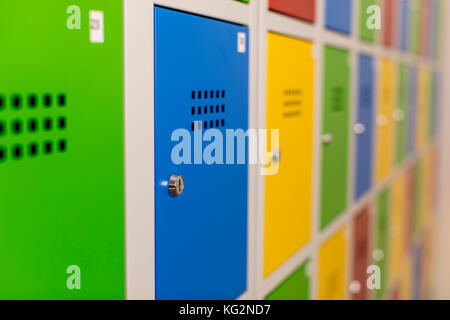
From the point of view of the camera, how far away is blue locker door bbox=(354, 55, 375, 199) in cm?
221

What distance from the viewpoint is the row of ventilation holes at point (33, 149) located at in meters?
0.69

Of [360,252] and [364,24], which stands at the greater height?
[364,24]

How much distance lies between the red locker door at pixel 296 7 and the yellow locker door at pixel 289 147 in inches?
2.6

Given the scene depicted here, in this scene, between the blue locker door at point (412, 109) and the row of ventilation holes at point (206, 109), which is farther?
the blue locker door at point (412, 109)

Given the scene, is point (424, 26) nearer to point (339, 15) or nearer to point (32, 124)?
point (339, 15)

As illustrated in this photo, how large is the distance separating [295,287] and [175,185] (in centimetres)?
82

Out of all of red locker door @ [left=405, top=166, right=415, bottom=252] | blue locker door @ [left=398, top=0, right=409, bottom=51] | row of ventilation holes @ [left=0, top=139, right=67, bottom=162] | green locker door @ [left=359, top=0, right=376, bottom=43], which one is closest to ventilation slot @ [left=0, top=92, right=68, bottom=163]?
row of ventilation holes @ [left=0, top=139, right=67, bottom=162]

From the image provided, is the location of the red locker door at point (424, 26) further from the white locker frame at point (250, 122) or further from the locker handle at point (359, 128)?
the locker handle at point (359, 128)

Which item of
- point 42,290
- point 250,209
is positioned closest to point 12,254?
point 42,290

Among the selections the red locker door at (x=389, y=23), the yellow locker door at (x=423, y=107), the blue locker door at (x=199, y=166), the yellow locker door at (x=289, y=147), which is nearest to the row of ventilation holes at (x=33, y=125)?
the blue locker door at (x=199, y=166)

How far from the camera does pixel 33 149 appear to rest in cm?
73

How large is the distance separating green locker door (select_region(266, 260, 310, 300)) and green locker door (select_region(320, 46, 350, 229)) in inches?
7.2

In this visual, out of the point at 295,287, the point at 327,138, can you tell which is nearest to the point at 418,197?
the point at 327,138

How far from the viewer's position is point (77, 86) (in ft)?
2.59
